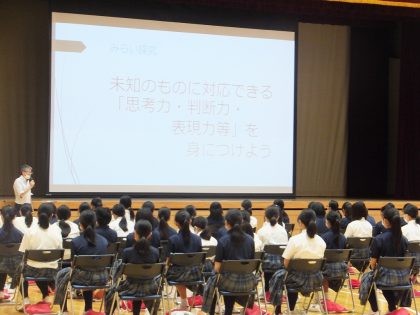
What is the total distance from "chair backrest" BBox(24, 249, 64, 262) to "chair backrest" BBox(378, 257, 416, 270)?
3.23 m

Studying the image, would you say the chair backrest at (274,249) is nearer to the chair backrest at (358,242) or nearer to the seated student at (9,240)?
the chair backrest at (358,242)

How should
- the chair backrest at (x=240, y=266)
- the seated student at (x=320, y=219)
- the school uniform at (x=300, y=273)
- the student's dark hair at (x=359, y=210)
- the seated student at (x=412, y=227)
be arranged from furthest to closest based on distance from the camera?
the student's dark hair at (x=359, y=210), the seated student at (x=412, y=227), the seated student at (x=320, y=219), the school uniform at (x=300, y=273), the chair backrest at (x=240, y=266)

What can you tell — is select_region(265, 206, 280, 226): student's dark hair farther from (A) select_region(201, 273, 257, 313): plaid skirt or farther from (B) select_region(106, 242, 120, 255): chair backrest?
(B) select_region(106, 242, 120, 255): chair backrest

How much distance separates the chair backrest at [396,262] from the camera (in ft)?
23.5

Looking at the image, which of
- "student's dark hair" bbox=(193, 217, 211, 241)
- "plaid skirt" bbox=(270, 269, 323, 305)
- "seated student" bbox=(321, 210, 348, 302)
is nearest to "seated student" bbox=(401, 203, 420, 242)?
"seated student" bbox=(321, 210, 348, 302)

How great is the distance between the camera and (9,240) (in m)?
7.84

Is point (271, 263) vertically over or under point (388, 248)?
under

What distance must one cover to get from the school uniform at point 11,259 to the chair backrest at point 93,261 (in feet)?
3.62

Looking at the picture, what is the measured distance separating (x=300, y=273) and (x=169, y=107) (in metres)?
7.41

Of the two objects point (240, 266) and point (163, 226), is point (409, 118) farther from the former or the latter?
point (240, 266)

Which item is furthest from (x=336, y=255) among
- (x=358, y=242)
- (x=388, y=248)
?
(x=358, y=242)

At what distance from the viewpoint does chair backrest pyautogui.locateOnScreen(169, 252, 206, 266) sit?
7.20 metres

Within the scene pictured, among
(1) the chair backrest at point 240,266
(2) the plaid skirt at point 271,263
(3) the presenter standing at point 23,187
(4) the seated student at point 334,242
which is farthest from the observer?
(3) the presenter standing at point 23,187

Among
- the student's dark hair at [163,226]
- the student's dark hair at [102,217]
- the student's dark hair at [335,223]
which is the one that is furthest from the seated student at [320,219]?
the student's dark hair at [102,217]
